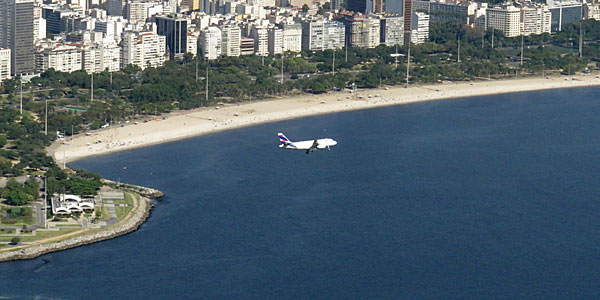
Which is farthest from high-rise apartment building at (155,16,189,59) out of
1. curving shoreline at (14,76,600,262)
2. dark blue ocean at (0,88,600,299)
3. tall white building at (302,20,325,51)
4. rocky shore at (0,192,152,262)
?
rocky shore at (0,192,152,262)

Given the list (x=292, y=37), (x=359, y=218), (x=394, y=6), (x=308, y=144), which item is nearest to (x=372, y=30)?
(x=394, y=6)

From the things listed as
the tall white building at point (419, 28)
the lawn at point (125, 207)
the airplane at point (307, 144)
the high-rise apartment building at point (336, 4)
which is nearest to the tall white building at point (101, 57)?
the tall white building at point (419, 28)

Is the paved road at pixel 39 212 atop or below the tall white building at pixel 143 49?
below

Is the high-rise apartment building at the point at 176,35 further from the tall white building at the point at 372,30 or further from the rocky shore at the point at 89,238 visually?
the rocky shore at the point at 89,238

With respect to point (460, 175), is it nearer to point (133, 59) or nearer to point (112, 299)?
point (112, 299)

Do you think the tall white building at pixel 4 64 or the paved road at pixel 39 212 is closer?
the paved road at pixel 39 212

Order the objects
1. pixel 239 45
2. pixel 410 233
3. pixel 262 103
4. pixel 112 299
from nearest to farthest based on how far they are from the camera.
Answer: pixel 112 299, pixel 410 233, pixel 262 103, pixel 239 45

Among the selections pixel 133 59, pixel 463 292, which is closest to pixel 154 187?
pixel 463 292
